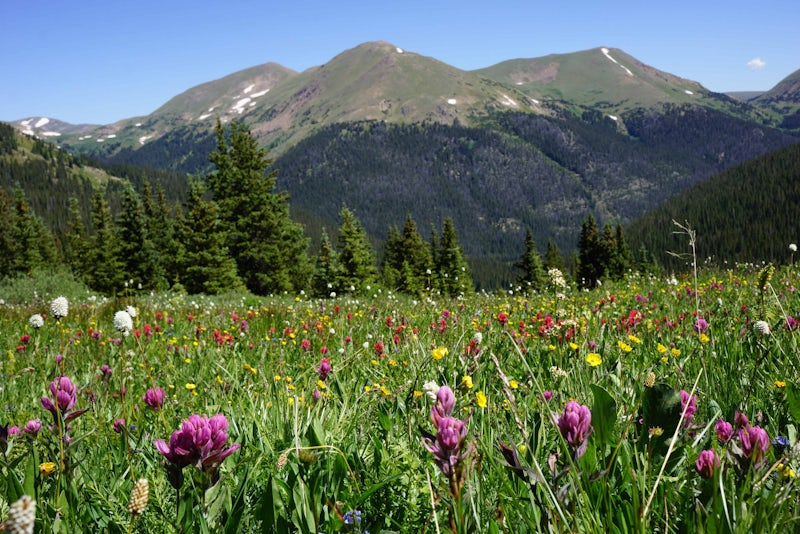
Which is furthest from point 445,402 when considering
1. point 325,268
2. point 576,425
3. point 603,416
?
point 325,268

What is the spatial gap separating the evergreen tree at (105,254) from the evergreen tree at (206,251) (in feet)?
58.8

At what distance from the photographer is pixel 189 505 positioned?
1.59 meters

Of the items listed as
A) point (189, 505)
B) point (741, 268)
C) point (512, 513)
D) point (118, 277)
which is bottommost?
point (118, 277)

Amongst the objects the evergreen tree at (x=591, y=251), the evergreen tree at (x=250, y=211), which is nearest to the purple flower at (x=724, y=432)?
A: the evergreen tree at (x=250, y=211)

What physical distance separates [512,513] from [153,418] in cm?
249

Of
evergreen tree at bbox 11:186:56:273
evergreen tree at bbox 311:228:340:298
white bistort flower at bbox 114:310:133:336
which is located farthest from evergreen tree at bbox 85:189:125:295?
white bistort flower at bbox 114:310:133:336

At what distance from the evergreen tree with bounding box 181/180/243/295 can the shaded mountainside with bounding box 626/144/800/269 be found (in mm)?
134402

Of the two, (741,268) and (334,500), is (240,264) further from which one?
(334,500)

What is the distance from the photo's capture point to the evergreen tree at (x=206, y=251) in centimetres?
3697

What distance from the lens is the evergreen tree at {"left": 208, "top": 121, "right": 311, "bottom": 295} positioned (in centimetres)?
3809

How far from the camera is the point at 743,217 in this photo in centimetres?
17125

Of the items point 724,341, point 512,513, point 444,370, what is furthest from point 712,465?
point 724,341

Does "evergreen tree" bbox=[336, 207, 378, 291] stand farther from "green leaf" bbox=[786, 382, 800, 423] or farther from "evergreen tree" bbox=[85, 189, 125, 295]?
"green leaf" bbox=[786, 382, 800, 423]

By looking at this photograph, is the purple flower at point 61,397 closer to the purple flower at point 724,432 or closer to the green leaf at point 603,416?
the green leaf at point 603,416
